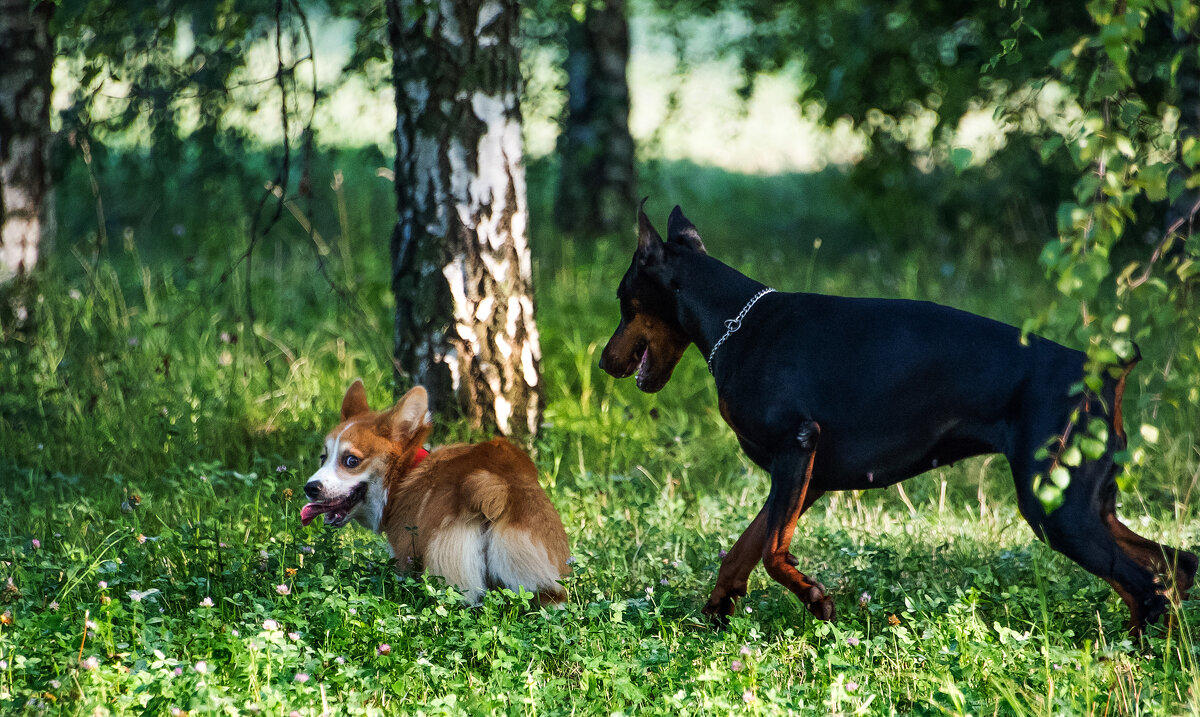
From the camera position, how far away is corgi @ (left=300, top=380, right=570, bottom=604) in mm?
3906

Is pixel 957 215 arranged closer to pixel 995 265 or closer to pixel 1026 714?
pixel 995 265

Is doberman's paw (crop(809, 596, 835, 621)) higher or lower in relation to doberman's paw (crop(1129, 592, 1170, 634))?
lower

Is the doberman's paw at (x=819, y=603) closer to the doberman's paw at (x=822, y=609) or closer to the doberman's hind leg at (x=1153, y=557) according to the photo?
the doberman's paw at (x=822, y=609)

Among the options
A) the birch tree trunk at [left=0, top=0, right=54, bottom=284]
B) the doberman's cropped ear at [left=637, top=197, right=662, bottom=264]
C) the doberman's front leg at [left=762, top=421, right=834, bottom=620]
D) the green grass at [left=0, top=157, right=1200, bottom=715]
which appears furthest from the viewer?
the birch tree trunk at [left=0, top=0, right=54, bottom=284]

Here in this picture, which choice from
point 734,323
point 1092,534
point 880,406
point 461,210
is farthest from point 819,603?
point 461,210

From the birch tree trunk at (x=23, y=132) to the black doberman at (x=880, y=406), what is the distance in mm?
4297

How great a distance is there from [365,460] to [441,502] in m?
0.53

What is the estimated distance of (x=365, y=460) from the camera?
4.38m

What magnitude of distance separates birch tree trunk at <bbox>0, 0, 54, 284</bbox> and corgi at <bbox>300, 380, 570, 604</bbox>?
10.1 ft

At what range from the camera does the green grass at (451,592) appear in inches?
128

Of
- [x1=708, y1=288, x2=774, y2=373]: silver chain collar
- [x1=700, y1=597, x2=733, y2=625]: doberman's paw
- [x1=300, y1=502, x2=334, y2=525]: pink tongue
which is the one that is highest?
[x1=708, y1=288, x2=774, y2=373]: silver chain collar

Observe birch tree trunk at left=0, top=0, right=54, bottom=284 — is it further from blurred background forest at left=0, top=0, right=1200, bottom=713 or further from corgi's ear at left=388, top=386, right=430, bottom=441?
corgi's ear at left=388, top=386, right=430, bottom=441

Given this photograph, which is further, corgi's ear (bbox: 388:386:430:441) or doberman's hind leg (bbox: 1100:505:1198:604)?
corgi's ear (bbox: 388:386:430:441)

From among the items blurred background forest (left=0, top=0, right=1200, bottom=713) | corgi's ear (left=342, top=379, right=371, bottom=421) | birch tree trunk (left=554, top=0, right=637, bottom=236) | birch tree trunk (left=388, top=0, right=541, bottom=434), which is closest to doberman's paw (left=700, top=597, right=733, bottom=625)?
blurred background forest (left=0, top=0, right=1200, bottom=713)
